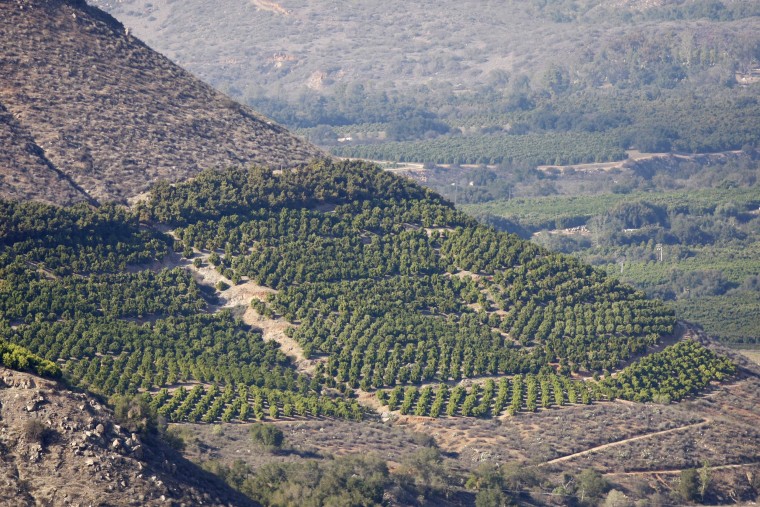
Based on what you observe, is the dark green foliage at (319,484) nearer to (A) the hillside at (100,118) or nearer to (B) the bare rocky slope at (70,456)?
(B) the bare rocky slope at (70,456)

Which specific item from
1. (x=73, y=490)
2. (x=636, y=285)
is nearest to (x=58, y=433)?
(x=73, y=490)

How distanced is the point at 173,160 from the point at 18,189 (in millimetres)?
14135

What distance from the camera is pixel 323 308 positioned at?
87.8 metres

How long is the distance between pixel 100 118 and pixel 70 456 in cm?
6237

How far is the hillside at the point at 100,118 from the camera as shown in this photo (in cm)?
10075

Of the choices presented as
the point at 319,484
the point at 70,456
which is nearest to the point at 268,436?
the point at 319,484

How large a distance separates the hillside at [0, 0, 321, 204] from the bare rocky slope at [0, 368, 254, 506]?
4551cm

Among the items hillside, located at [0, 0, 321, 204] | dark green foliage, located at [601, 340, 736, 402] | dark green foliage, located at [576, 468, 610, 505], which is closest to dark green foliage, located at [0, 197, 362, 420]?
hillside, located at [0, 0, 321, 204]

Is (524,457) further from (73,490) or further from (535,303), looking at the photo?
(73,490)

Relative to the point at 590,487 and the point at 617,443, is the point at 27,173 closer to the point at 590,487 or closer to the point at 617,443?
the point at 617,443

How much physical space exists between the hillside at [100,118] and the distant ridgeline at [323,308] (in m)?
4.93

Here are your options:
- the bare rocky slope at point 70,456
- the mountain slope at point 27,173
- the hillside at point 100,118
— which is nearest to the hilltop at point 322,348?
the bare rocky slope at point 70,456

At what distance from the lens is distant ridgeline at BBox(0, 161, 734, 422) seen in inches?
3076

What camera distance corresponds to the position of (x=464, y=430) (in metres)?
76.0
